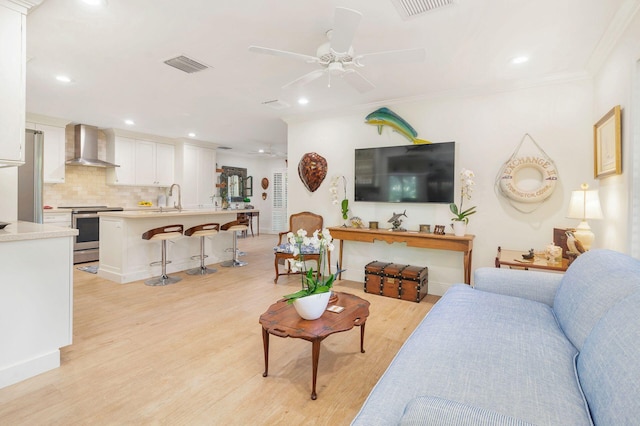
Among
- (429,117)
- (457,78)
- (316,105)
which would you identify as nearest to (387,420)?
(457,78)

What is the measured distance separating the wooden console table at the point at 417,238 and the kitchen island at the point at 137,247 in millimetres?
2393

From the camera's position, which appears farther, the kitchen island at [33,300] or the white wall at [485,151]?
the white wall at [485,151]

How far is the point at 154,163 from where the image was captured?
22.8 feet

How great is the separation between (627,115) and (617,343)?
6.76ft

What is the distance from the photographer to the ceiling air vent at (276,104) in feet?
14.2

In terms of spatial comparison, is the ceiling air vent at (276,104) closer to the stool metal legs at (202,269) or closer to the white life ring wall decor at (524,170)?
the stool metal legs at (202,269)

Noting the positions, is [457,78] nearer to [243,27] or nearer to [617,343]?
[243,27]

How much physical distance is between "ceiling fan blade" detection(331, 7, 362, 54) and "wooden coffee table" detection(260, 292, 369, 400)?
1.82m

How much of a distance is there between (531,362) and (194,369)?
2.03 meters

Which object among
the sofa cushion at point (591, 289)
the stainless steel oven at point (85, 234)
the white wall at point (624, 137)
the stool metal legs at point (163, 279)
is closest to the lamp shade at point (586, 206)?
the white wall at point (624, 137)

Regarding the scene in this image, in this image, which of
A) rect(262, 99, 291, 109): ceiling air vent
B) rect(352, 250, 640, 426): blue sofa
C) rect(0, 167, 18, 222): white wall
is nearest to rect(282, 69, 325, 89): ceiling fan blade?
rect(262, 99, 291, 109): ceiling air vent

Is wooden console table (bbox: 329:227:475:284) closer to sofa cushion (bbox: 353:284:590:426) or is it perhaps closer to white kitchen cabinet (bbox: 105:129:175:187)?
sofa cushion (bbox: 353:284:590:426)

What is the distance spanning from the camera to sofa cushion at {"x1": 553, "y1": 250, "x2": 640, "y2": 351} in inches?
53.4

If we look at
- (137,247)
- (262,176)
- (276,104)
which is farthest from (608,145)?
(262,176)
